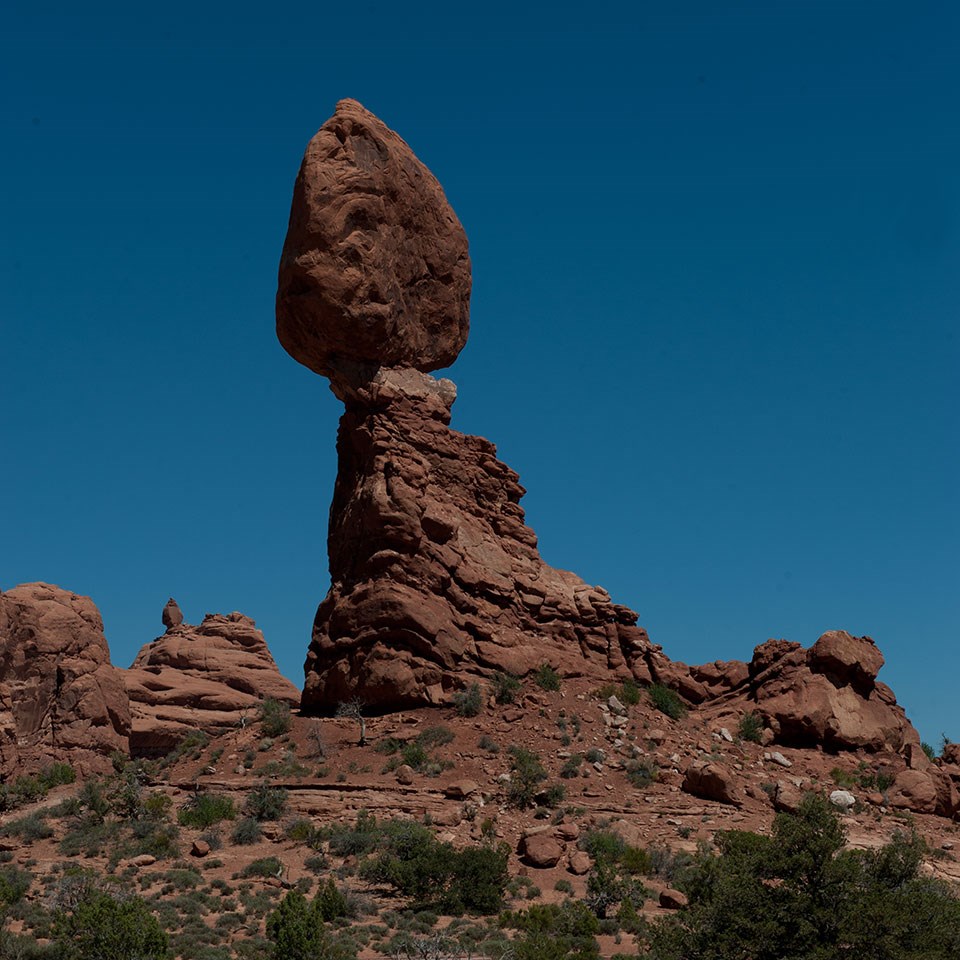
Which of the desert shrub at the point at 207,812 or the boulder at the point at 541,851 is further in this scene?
the desert shrub at the point at 207,812

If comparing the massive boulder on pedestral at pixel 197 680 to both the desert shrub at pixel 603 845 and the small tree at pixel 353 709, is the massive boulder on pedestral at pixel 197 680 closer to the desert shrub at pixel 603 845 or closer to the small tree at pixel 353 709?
the small tree at pixel 353 709

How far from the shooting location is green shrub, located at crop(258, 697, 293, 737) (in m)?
35.3

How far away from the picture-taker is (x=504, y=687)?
3569cm

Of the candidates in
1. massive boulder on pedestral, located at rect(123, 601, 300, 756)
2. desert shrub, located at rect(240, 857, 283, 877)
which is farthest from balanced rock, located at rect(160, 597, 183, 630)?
desert shrub, located at rect(240, 857, 283, 877)

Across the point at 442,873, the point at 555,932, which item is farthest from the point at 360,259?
the point at 555,932

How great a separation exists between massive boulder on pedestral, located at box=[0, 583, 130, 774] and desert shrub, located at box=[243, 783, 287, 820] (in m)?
6.80

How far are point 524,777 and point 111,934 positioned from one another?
13538 millimetres

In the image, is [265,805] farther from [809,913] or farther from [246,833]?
[809,913]

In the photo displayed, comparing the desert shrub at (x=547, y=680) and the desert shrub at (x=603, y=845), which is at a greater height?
the desert shrub at (x=547, y=680)

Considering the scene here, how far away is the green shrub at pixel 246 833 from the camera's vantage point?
28.6 m

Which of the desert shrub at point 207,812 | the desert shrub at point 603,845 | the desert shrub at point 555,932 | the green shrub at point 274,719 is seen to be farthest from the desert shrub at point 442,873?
the green shrub at point 274,719

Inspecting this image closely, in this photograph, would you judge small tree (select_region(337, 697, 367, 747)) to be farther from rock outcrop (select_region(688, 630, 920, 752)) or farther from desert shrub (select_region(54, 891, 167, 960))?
desert shrub (select_region(54, 891, 167, 960))

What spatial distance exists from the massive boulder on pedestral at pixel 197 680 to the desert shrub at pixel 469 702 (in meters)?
21.6

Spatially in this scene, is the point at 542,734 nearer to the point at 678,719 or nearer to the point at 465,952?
the point at 678,719
